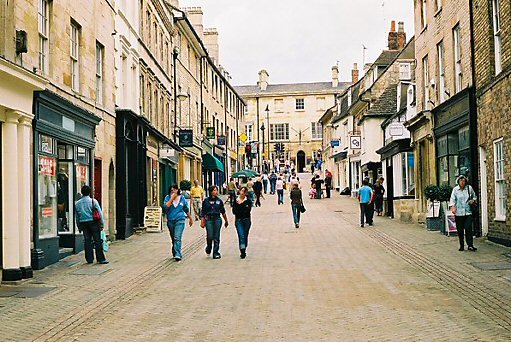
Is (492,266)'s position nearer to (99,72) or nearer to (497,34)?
(497,34)

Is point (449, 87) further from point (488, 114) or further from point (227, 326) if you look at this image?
point (227, 326)

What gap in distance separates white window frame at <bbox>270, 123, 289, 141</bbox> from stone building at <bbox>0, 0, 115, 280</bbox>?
79.1 metres

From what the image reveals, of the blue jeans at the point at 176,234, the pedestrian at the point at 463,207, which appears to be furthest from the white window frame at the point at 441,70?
the blue jeans at the point at 176,234

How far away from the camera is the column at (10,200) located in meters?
13.3

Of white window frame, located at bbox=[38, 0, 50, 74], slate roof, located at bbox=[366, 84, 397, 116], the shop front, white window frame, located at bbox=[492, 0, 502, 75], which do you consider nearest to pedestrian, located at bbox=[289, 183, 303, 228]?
the shop front

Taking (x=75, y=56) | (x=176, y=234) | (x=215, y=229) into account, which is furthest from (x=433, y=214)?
(x=75, y=56)

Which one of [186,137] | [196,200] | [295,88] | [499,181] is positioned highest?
[295,88]

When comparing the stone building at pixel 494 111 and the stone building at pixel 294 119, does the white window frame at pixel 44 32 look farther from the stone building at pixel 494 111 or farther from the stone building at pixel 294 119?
the stone building at pixel 294 119

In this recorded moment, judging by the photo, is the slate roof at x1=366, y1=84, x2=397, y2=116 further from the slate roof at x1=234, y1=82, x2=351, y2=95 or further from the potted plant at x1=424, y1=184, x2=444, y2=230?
the slate roof at x1=234, y1=82, x2=351, y2=95

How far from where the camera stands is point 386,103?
4497cm

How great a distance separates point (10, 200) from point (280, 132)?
294ft

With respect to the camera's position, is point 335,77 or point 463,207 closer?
point 463,207

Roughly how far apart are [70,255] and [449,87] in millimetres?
Answer: 13134

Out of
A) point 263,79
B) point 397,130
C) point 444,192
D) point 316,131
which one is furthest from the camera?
point 263,79
